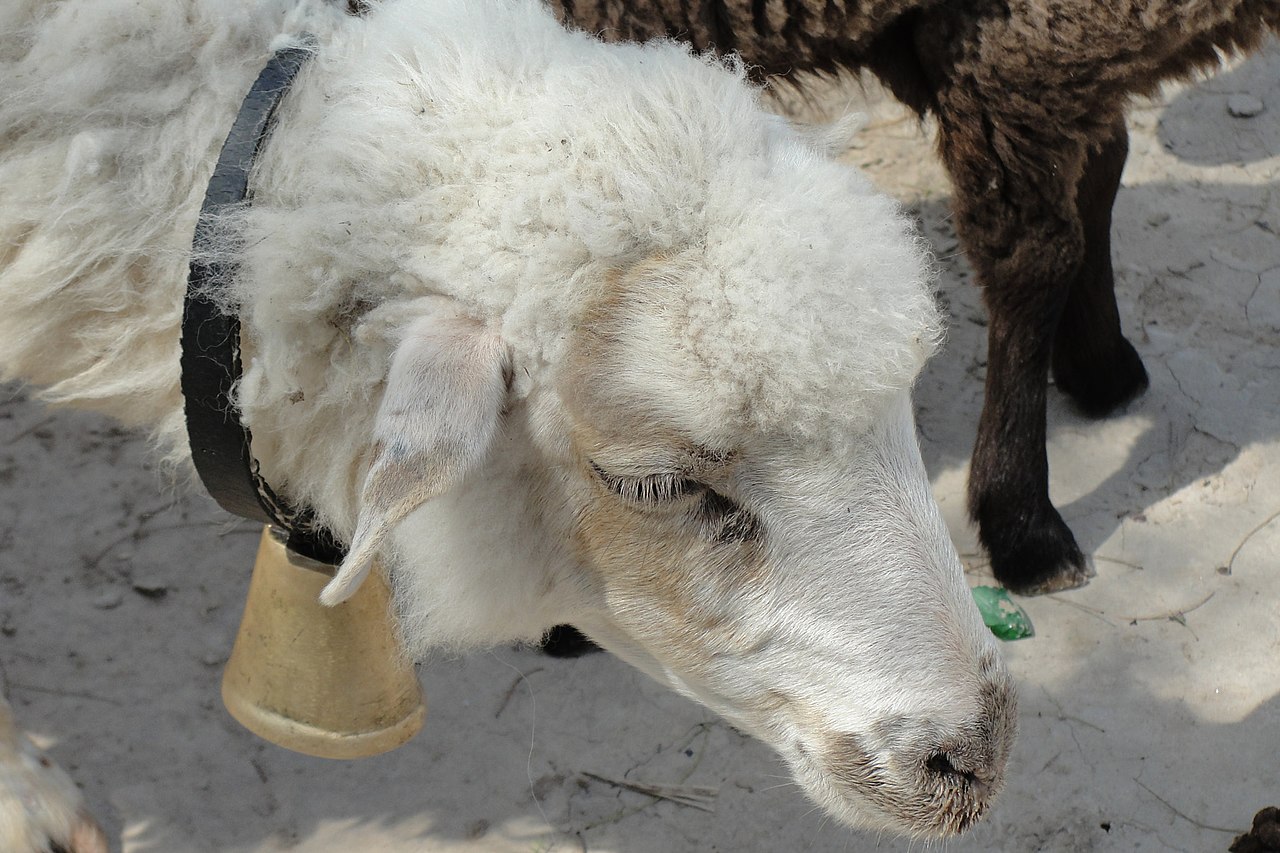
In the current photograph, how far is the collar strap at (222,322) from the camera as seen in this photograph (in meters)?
1.75

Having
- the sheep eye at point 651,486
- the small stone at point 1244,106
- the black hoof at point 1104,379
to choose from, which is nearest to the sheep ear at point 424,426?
the sheep eye at point 651,486

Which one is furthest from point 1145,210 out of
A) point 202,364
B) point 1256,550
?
point 202,364

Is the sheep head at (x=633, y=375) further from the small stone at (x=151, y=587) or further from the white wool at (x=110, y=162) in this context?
the small stone at (x=151, y=587)

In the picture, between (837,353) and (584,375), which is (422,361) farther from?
(837,353)

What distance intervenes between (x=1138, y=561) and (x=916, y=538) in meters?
1.97

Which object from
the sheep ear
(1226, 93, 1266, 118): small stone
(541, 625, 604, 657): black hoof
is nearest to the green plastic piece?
(541, 625, 604, 657): black hoof

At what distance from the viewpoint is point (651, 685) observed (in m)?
3.11

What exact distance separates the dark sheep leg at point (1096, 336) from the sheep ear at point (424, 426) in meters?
2.36

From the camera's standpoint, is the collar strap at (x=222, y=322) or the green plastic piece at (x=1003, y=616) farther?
the green plastic piece at (x=1003, y=616)

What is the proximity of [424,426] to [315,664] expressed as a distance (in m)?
0.88

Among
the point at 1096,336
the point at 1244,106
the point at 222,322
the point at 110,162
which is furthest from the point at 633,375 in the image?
the point at 1244,106

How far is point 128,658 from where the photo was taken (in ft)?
10.2

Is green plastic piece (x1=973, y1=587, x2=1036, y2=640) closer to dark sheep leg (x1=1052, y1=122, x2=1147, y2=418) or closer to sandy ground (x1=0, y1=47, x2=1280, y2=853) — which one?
sandy ground (x1=0, y1=47, x2=1280, y2=853)

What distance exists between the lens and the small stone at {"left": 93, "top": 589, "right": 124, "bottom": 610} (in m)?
3.21
